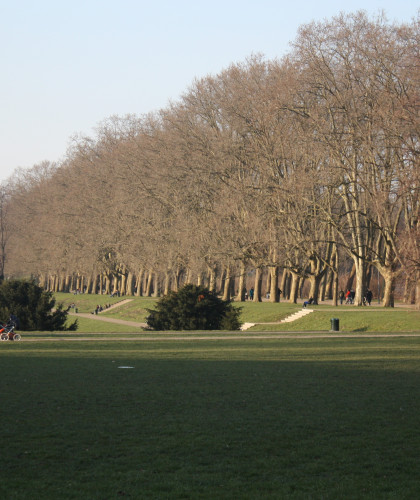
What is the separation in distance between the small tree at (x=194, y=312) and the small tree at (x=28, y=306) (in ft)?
19.5

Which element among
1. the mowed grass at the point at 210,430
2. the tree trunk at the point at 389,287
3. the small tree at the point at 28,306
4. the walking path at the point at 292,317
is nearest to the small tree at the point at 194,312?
the small tree at the point at 28,306

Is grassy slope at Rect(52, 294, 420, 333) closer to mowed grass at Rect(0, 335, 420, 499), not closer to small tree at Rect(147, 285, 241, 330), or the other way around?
small tree at Rect(147, 285, 241, 330)

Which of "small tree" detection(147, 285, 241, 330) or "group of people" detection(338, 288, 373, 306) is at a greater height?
"group of people" detection(338, 288, 373, 306)

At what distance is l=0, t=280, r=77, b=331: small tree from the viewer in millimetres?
42688

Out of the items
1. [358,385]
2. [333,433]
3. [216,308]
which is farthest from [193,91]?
[333,433]

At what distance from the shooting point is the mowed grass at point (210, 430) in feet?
27.8

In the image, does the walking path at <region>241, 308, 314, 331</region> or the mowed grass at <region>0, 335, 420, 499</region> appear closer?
the mowed grass at <region>0, 335, 420, 499</region>

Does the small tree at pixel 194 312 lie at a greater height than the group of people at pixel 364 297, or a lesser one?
lesser

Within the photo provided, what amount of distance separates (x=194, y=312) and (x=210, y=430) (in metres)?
33.2

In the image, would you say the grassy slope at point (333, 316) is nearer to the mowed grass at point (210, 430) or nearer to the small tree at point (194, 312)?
the small tree at point (194, 312)

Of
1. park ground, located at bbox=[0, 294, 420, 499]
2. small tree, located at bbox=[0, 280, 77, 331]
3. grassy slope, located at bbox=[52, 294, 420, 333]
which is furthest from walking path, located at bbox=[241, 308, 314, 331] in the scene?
park ground, located at bbox=[0, 294, 420, 499]

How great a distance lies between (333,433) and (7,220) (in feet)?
405

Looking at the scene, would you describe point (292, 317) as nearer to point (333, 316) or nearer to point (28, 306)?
point (333, 316)

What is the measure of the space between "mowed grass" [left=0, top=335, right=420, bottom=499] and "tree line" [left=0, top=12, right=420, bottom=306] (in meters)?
23.6
